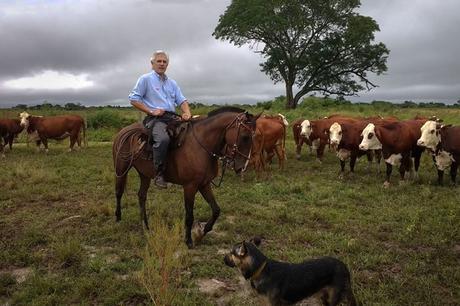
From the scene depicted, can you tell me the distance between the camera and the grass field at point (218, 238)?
4.99 meters

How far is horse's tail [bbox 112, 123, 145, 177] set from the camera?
24.2ft

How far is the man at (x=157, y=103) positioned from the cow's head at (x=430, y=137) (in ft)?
22.5

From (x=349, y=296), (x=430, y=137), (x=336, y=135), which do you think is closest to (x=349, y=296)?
(x=349, y=296)

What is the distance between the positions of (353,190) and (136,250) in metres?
6.00

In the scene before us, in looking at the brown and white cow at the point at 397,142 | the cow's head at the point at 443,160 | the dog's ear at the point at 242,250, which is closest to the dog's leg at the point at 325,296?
the dog's ear at the point at 242,250

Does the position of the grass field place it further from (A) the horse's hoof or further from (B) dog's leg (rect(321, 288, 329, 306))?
(B) dog's leg (rect(321, 288, 329, 306))

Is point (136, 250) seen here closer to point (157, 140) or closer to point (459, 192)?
point (157, 140)

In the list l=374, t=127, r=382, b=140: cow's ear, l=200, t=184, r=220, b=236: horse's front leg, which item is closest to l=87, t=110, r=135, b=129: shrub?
l=374, t=127, r=382, b=140: cow's ear

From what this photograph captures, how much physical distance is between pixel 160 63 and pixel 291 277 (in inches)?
159

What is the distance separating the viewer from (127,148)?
764 cm

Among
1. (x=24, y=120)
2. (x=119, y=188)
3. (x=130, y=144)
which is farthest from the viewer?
(x=24, y=120)

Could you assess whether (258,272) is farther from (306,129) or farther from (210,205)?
(306,129)

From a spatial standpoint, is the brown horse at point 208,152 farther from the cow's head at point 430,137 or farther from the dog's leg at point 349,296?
the cow's head at point 430,137

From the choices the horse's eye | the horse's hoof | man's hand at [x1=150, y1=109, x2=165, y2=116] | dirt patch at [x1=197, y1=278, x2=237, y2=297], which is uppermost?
man's hand at [x1=150, y1=109, x2=165, y2=116]
